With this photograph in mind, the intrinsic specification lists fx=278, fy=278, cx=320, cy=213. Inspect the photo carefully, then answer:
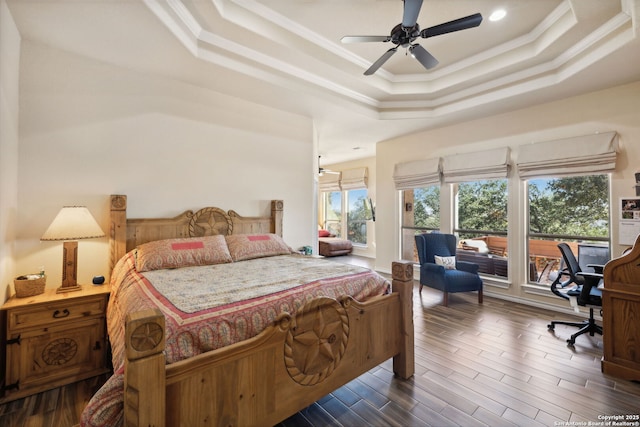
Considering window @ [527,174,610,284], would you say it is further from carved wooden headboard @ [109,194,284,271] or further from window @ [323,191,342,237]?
window @ [323,191,342,237]

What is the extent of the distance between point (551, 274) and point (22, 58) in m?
6.38

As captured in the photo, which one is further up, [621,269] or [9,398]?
[621,269]

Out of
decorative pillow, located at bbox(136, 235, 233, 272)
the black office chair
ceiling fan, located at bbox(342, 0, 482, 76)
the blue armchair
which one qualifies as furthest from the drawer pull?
the black office chair

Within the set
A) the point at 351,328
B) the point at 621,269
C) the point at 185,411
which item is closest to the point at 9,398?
the point at 185,411

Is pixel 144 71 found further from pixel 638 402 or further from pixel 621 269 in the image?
pixel 638 402

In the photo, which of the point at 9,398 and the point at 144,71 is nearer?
the point at 9,398

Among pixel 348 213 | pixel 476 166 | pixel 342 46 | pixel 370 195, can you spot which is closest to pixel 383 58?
pixel 342 46

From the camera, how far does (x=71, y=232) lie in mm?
2268

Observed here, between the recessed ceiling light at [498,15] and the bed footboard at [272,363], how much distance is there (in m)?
2.54

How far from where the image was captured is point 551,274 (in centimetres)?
385

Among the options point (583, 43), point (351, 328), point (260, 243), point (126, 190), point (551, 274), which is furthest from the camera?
point (551, 274)

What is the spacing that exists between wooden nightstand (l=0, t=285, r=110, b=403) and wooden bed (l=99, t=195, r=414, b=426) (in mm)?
1573

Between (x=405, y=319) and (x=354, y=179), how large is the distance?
607 centimetres

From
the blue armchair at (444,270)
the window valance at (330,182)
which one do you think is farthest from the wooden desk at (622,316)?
the window valance at (330,182)
